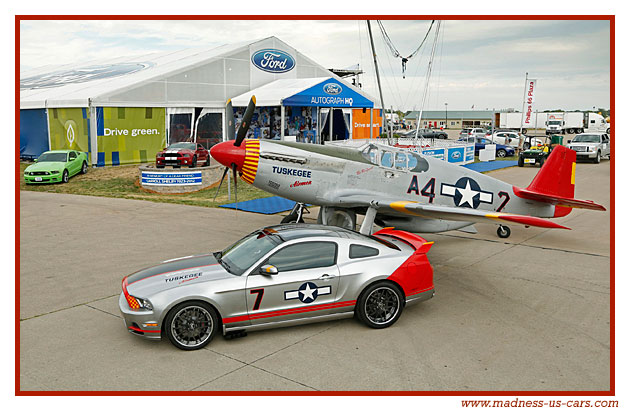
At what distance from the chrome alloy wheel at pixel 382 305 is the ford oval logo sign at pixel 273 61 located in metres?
30.2

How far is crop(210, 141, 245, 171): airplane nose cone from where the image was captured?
10.9 meters

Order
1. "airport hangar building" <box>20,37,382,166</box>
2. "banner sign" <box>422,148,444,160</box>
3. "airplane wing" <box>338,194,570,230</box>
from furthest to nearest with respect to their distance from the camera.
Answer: "airport hangar building" <box>20,37,382,166</box> < "banner sign" <box>422,148,444,160</box> < "airplane wing" <box>338,194,570,230</box>

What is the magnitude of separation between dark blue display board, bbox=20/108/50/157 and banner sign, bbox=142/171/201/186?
12039 mm

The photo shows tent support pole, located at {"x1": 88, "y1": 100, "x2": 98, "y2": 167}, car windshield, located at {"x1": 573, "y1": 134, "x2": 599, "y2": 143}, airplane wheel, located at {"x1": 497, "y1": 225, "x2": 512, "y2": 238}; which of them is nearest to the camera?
airplane wheel, located at {"x1": 497, "y1": 225, "x2": 512, "y2": 238}

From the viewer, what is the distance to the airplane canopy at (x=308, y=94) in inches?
1249

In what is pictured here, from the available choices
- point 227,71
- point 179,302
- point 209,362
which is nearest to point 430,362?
point 209,362

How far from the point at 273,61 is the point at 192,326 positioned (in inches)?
1253

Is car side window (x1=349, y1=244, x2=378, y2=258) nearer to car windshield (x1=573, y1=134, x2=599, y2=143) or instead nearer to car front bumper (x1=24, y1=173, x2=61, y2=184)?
car front bumper (x1=24, y1=173, x2=61, y2=184)

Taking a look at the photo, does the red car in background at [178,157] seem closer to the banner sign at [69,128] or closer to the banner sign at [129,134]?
the banner sign at [129,134]

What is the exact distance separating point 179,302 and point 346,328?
94.3 inches

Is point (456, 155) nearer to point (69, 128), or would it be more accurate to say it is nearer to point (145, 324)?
point (69, 128)

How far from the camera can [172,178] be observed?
2114cm

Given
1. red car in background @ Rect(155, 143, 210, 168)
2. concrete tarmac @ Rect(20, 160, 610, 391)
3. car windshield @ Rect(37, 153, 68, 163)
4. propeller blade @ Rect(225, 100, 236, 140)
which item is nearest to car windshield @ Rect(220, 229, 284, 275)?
concrete tarmac @ Rect(20, 160, 610, 391)

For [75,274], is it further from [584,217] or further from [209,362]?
[584,217]
